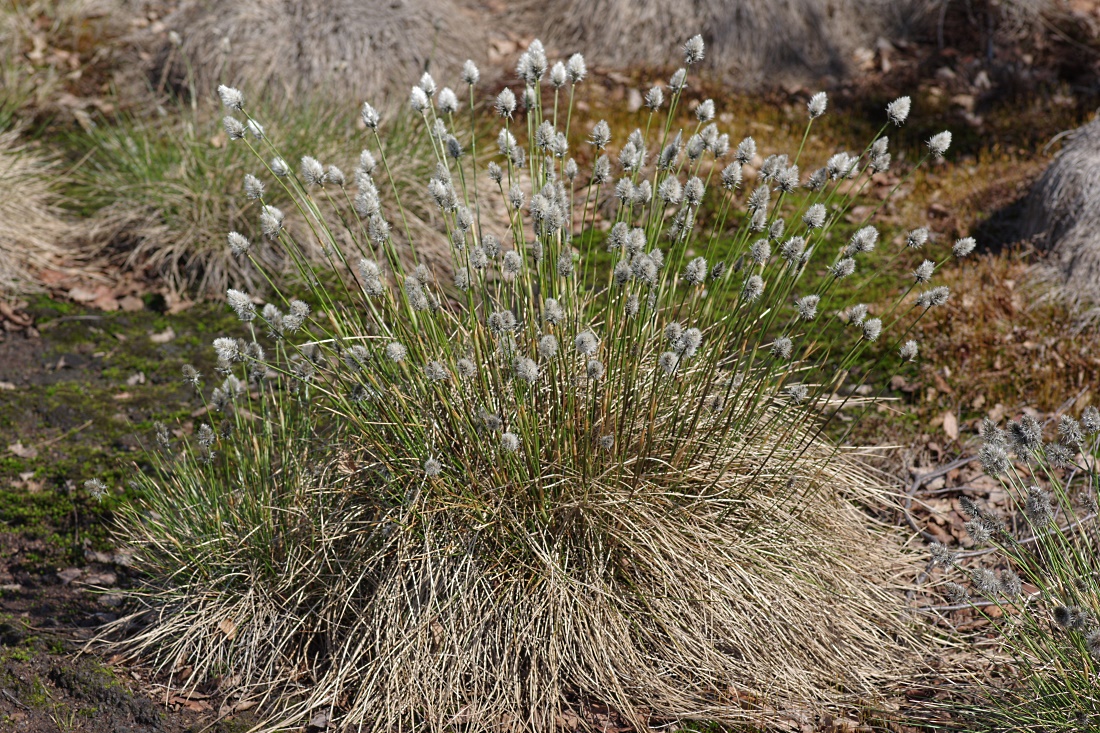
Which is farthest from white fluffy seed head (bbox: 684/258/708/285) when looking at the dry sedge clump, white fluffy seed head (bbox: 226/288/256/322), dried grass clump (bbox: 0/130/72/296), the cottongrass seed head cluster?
dried grass clump (bbox: 0/130/72/296)

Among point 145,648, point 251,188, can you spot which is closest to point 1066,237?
point 251,188

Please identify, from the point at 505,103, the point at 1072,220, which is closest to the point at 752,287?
the point at 505,103

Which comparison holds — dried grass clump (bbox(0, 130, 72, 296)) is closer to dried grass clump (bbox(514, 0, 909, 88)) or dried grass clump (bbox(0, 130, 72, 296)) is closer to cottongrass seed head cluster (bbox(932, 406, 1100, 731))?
dried grass clump (bbox(514, 0, 909, 88))

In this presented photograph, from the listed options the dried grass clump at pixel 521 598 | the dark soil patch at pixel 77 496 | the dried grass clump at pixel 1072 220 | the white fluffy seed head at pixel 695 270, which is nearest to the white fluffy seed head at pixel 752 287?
the white fluffy seed head at pixel 695 270

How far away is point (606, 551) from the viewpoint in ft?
10.8

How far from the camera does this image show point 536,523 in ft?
10.5

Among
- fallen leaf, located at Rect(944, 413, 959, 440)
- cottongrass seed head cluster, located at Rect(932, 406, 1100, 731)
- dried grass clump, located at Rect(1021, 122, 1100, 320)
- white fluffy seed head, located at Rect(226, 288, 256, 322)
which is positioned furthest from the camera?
dried grass clump, located at Rect(1021, 122, 1100, 320)

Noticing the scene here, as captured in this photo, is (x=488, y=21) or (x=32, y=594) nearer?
(x=32, y=594)

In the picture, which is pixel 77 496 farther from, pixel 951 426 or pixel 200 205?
pixel 951 426

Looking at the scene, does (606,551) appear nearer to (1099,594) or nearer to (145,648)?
(1099,594)

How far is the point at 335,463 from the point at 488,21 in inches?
263

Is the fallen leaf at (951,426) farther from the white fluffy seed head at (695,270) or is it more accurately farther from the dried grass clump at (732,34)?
the dried grass clump at (732,34)

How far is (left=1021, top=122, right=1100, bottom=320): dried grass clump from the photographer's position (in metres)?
5.15

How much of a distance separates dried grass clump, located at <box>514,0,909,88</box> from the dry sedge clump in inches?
224
